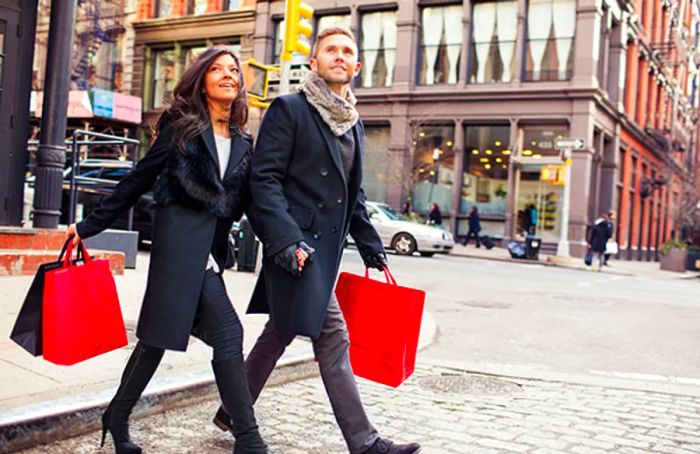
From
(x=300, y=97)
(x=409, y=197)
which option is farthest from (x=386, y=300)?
(x=409, y=197)

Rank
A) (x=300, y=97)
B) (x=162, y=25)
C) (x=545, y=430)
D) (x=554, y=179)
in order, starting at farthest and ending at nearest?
(x=162, y=25) < (x=554, y=179) < (x=545, y=430) < (x=300, y=97)

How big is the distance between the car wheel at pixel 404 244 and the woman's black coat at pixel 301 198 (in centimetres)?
1725

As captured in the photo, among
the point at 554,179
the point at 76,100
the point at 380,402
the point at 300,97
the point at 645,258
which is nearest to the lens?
the point at 300,97

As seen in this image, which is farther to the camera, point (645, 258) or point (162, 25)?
point (645, 258)

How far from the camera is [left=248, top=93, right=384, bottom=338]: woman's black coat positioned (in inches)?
126

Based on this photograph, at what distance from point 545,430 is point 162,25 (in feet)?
115

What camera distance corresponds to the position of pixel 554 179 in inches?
959

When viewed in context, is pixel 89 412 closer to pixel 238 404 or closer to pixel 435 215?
pixel 238 404

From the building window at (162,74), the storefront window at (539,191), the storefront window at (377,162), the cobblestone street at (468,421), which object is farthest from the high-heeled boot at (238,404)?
the building window at (162,74)

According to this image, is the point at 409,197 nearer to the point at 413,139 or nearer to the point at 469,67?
the point at 413,139

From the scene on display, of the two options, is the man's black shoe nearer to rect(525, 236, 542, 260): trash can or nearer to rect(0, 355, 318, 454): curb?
rect(0, 355, 318, 454): curb

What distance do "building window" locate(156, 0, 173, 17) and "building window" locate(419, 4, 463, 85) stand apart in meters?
13.5

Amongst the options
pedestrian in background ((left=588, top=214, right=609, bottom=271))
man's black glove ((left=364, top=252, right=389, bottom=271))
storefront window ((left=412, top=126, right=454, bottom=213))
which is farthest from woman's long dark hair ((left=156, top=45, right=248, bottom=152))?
storefront window ((left=412, top=126, right=454, bottom=213))

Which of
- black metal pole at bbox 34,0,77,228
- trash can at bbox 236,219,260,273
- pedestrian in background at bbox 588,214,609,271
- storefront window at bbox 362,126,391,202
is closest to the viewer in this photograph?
black metal pole at bbox 34,0,77,228
